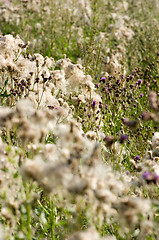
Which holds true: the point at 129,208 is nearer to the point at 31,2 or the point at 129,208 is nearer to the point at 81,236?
the point at 81,236

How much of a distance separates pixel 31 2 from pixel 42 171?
6.21 meters

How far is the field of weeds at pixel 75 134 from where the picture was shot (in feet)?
4.22

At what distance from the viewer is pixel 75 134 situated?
151 centimetres

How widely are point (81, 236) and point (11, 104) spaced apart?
78.0 inches

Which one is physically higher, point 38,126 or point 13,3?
point 13,3

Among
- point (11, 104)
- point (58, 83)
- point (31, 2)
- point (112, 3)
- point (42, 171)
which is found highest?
point (112, 3)

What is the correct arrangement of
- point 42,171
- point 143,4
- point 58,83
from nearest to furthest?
point 42,171 < point 58,83 < point 143,4

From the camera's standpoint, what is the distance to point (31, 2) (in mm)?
6738

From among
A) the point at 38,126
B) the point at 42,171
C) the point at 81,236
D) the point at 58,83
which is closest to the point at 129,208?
the point at 81,236

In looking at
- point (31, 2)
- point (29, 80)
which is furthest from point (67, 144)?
point (31, 2)

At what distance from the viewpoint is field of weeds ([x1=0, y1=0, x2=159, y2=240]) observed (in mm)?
1285

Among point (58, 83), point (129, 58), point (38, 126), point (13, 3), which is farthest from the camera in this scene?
point (13, 3)

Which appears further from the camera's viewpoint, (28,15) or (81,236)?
(28,15)

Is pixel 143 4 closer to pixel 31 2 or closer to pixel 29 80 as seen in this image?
pixel 31 2
